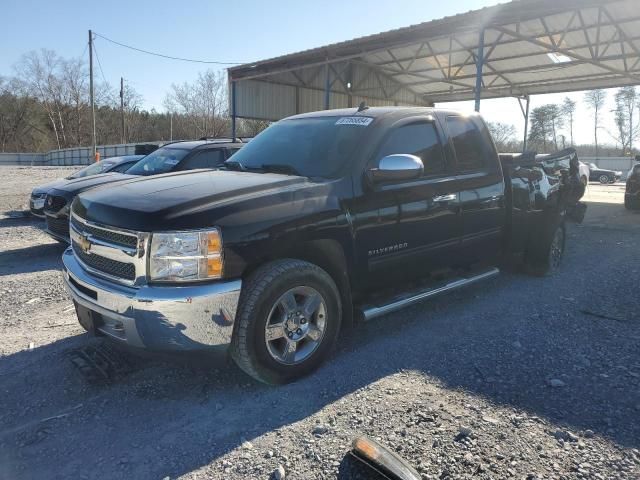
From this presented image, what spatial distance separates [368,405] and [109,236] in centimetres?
195

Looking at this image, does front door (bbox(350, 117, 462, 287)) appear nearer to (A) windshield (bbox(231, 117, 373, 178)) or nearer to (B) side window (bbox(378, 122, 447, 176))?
(B) side window (bbox(378, 122, 447, 176))

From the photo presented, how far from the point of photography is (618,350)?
391 centimetres

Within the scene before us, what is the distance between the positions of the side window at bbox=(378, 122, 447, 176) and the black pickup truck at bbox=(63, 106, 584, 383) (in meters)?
0.01

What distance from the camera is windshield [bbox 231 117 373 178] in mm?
3812

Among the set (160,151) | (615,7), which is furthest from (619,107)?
(160,151)

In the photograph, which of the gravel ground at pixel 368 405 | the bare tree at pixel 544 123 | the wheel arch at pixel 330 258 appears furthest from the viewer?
the bare tree at pixel 544 123

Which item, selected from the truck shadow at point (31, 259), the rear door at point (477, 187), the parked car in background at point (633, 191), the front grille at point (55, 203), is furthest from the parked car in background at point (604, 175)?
the front grille at point (55, 203)

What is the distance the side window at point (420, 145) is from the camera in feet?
13.2

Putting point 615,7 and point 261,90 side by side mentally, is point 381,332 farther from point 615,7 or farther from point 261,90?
point 261,90

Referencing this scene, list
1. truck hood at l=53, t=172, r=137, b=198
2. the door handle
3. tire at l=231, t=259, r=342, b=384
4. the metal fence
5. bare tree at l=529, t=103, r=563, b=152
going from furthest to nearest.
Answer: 1. bare tree at l=529, t=103, r=563, b=152
2. the metal fence
3. truck hood at l=53, t=172, r=137, b=198
4. the door handle
5. tire at l=231, t=259, r=342, b=384

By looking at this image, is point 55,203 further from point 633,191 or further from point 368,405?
point 633,191

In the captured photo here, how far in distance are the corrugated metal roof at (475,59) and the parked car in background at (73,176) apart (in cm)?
811

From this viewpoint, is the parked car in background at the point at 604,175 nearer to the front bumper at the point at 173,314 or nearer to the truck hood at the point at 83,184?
the truck hood at the point at 83,184

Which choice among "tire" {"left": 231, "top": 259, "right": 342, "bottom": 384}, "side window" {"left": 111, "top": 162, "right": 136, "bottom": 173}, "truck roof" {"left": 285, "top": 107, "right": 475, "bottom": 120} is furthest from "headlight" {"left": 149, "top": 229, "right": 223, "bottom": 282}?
"side window" {"left": 111, "top": 162, "right": 136, "bottom": 173}
